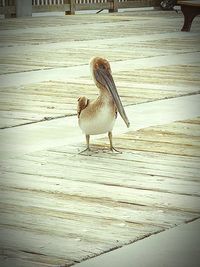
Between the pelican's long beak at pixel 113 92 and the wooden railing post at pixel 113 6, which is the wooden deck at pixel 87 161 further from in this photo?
the wooden railing post at pixel 113 6

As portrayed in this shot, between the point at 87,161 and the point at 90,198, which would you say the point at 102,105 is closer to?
the point at 87,161

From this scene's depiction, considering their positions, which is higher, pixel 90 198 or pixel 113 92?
pixel 113 92

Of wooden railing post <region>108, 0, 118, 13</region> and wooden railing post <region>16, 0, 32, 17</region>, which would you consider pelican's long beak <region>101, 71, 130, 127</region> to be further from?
wooden railing post <region>108, 0, 118, 13</region>

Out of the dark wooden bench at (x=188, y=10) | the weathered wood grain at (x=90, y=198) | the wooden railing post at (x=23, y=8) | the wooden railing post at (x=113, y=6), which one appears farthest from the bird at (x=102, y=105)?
the wooden railing post at (x=113, y=6)

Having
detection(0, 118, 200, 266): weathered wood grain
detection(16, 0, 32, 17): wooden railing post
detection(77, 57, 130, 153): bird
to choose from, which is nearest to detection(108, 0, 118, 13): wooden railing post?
detection(16, 0, 32, 17): wooden railing post

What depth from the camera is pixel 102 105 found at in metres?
5.89

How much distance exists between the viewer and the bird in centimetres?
588

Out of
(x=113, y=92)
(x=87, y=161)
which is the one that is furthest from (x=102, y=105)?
(x=87, y=161)

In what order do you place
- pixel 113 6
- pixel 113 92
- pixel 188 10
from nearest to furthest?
pixel 113 92
pixel 188 10
pixel 113 6

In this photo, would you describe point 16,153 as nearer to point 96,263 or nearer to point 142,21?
point 96,263

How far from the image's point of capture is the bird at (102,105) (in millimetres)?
5883

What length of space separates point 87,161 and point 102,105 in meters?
0.37

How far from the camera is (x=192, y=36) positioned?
1650 centimetres

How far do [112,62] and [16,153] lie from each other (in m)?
6.00
